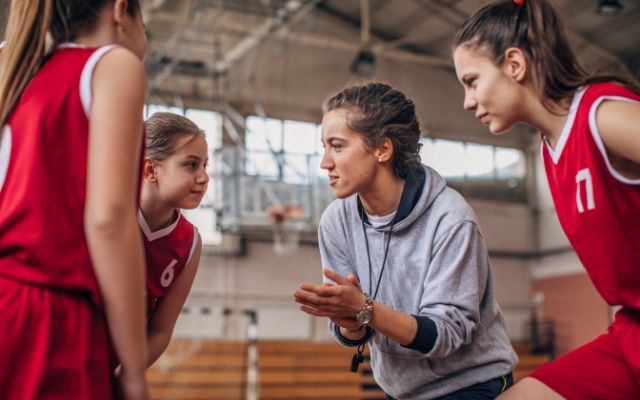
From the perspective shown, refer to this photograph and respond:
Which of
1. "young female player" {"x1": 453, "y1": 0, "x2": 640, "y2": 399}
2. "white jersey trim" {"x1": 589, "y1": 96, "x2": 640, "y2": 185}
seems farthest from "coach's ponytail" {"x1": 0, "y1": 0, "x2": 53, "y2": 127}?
"white jersey trim" {"x1": 589, "y1": 96, "x2": 640, "y2": 185}

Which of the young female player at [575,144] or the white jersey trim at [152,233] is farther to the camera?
the white jersey trim at [152,233]

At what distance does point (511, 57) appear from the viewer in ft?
7.38

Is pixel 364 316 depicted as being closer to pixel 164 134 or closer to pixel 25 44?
pixel 164 134

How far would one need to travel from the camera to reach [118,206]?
155 cm

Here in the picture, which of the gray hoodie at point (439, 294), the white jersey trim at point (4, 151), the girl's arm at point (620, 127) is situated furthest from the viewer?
the gray hoodie at point (439, 294)

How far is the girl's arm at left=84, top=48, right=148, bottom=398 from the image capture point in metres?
1.55

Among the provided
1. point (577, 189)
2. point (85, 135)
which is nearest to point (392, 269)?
point (577, 189)

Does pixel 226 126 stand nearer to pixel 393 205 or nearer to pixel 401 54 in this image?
pixel 401 54

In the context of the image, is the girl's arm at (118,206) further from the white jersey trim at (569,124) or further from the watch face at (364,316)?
the white jersey trim at (569,124)

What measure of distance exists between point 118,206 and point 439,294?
1120mm

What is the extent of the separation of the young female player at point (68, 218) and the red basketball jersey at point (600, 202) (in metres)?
1.18

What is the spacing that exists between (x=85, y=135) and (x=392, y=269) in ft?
4.01

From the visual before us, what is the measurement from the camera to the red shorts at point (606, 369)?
2264 millimetres

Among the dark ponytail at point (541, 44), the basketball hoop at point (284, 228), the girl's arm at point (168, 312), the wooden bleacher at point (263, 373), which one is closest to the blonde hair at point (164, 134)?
the girl's arm at point (168, 312)
